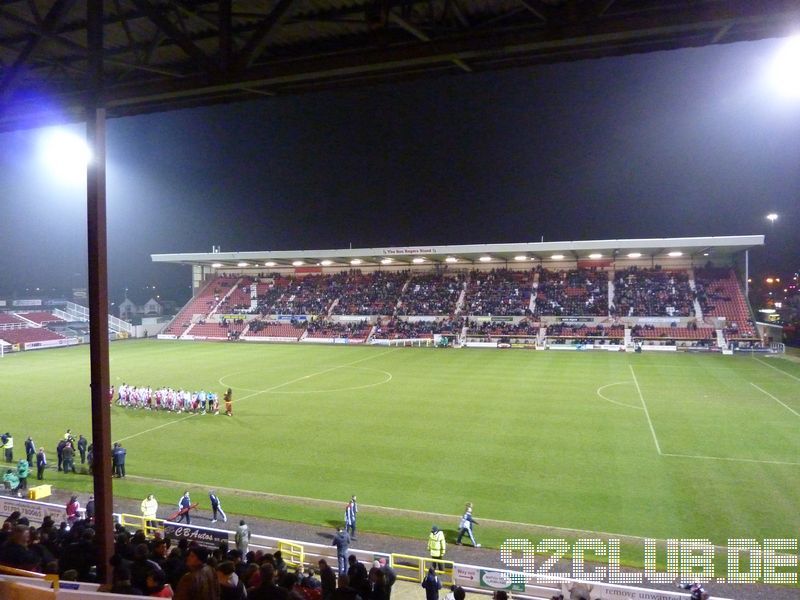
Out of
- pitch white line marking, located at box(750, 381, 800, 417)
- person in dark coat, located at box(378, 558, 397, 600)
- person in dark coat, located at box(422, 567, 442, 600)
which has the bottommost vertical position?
pitch white line marking, located at box(750, 381, 800, 417)

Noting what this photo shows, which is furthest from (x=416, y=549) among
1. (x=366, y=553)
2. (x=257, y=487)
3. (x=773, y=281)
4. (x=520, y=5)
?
(x=773, y=281)

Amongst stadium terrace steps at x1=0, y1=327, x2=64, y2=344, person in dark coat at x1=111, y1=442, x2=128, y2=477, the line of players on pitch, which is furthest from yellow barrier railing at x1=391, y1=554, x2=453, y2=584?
stadium terrace steps at x1=0, y1=327, x2=64, y2=344

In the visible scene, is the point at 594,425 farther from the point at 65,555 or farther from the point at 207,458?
the point at 65,555

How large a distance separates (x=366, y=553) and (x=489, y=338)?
115 ft

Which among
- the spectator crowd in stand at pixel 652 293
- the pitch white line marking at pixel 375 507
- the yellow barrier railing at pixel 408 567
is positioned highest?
the spectator crowd in stand at pixel 652 293

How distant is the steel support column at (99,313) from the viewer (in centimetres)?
529

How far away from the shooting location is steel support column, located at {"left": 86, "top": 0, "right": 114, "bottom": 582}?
5285 millimetres

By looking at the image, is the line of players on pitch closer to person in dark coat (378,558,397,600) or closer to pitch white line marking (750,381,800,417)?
person in dark coat (378,558,397,600)

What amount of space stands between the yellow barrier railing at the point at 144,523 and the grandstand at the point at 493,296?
33861 millimetres

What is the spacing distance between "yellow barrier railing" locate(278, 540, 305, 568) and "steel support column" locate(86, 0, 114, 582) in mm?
3983

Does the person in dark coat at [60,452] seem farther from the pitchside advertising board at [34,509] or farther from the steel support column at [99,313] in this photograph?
the steel support column at [99,313]

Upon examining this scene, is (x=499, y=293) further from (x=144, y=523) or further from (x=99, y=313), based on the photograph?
(x=99, y=313)

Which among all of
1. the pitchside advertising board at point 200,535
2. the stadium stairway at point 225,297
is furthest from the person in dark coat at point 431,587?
the stadium stairway at point 225,297

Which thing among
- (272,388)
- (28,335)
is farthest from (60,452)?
(28,335)
